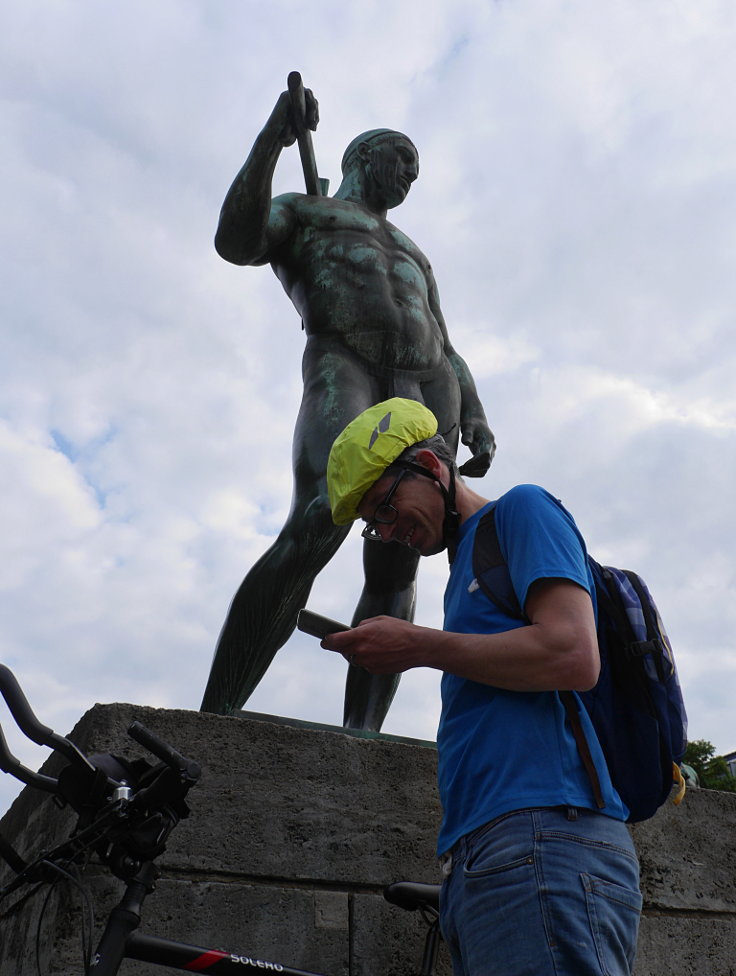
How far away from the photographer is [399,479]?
241cm

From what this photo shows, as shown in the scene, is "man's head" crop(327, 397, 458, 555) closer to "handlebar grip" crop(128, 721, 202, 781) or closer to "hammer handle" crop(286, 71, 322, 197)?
"handlebar grip" crop(128, 721, 202, 781)

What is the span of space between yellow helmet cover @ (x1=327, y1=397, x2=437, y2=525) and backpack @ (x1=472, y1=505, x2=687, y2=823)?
0.36m

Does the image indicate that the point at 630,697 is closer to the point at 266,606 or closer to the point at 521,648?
the point at 521,648

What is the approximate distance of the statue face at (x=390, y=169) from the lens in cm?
543

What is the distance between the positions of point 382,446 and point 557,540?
55 cm

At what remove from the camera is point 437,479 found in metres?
2.40

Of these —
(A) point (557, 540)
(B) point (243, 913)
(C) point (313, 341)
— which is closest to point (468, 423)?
(C) point (313, 341)

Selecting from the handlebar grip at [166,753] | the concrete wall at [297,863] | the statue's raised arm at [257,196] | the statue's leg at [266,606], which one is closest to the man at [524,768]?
the handlebar grip at [166,753]

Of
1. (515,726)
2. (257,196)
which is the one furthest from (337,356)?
(515,726)

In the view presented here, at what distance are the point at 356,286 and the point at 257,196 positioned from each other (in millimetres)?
619

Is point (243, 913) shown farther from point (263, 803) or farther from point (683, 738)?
point (683, 738)

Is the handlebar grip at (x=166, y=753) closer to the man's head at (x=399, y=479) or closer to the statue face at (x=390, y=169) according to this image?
the man's head at (x=399, y=479)

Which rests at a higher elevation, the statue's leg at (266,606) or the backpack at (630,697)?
the statue's leg at (266,606)

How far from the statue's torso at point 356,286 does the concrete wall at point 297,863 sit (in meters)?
1.91
